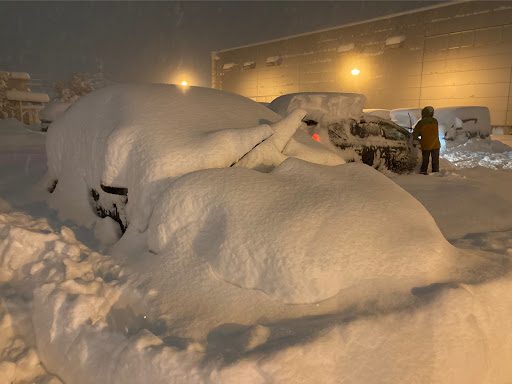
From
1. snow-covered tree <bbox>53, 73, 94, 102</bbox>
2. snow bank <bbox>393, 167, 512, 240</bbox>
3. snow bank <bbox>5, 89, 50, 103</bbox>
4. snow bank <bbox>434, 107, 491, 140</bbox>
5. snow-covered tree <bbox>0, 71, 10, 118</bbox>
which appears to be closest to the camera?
snow bank <bbox>393, 167, 512, 240</bbox>

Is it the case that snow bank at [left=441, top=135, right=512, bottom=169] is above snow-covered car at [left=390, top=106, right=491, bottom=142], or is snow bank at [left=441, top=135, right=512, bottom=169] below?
below

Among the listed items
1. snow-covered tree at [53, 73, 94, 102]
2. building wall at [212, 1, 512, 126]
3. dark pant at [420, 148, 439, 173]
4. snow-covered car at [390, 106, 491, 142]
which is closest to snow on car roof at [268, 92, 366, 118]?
dark pant at [420, 148, 439, 173]

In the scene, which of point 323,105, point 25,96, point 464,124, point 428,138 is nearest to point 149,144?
point 323,105

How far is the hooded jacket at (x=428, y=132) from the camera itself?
21.5 ft

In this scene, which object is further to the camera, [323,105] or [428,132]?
[428,132]

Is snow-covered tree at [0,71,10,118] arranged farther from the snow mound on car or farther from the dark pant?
the snow mound on car

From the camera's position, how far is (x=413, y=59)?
53.0ft

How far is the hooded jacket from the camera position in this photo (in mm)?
6566

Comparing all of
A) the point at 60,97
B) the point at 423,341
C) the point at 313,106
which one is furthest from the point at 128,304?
the point at 60,97

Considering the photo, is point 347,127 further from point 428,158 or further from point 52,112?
point 52,112

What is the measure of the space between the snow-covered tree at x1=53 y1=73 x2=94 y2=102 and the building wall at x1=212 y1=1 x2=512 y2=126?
22008mm

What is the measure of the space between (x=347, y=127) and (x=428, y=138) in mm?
1866

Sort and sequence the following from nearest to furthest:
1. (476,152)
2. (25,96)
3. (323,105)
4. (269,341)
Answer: (269,341) → (323,105) → (476,152) → (25,96)

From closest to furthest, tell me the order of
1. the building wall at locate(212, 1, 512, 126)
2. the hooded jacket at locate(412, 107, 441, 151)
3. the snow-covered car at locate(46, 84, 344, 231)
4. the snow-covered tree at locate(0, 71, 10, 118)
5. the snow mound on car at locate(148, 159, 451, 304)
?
the snow mound on car at locate(148, 159, 451, 304), the snow-covered car at locate(46, 84, 344, 231), the hooded jacket at locate(412, 107, 441, 151), the building wall at locate(212, 1, 512, 126), the snow-covered tree at locate(0, 71, 10, 118)
